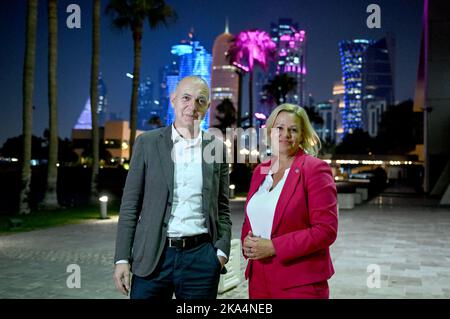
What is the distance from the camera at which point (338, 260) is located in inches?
400

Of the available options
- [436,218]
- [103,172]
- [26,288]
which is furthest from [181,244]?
[103,172]

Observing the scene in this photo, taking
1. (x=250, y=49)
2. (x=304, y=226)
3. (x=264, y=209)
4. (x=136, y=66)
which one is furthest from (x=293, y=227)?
(x=250, y=49)

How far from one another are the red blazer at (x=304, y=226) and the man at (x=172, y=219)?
44 cm

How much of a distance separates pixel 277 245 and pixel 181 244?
61 centimetres

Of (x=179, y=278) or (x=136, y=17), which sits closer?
(x=179, y=278)

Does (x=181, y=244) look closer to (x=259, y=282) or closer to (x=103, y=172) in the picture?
(x=259, y=282)

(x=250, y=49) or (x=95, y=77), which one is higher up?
(x=250, y=49)

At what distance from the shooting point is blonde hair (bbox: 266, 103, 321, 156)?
3.27 m

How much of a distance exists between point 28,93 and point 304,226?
1675 centimetres

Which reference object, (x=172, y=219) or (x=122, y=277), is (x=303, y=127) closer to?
(x=172, y=219)

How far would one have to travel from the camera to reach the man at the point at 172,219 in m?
3.25

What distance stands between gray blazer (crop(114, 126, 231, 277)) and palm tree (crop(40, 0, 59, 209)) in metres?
17.5

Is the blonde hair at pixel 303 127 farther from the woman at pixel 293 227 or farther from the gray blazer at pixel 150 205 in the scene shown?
the gray blazer at pixel 150 205

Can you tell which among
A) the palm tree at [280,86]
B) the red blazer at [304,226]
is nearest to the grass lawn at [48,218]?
the red blazer at [304,226]
